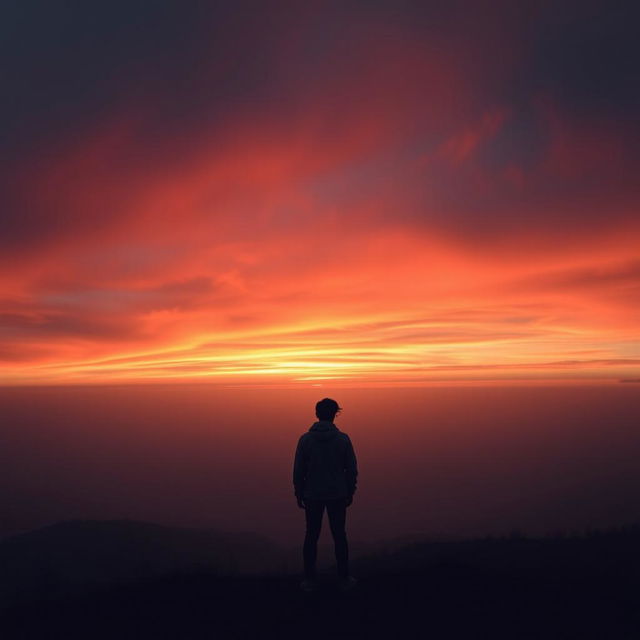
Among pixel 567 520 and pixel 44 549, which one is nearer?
pixel 44 549

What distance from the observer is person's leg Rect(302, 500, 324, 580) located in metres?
8.28

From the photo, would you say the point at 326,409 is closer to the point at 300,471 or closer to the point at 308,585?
the point at 300,471

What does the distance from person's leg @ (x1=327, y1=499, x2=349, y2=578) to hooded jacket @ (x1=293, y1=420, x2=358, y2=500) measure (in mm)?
190

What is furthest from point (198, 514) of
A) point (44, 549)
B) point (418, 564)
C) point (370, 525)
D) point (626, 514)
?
point (418, 564)

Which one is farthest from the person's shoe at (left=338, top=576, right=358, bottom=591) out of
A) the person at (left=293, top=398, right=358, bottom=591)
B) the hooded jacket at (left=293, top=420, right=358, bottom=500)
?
the hooded jacket at (left=293, top=420, right=358, bottom=500)

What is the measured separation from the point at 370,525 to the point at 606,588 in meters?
192

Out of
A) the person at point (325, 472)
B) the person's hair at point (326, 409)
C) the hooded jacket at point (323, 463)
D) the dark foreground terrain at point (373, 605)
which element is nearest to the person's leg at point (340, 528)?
the person at point (325, 472)

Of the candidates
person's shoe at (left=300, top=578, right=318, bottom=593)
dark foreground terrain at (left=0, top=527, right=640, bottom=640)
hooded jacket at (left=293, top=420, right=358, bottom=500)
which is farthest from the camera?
person's shoe at (left=300, top=578, right=318, bottom=593)

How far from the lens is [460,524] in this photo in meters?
175

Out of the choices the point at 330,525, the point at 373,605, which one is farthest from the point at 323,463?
the point at 373,605

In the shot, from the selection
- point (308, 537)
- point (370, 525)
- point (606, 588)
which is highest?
point (308, 537)

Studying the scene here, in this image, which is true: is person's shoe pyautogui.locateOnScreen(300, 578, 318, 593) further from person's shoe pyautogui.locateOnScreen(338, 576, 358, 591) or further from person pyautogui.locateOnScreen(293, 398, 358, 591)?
person's shoe pyautogui.locateOnScreen(338, 576, 358, 591)

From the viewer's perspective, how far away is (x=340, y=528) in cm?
847

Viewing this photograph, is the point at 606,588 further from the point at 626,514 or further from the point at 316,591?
the point at 626,514
